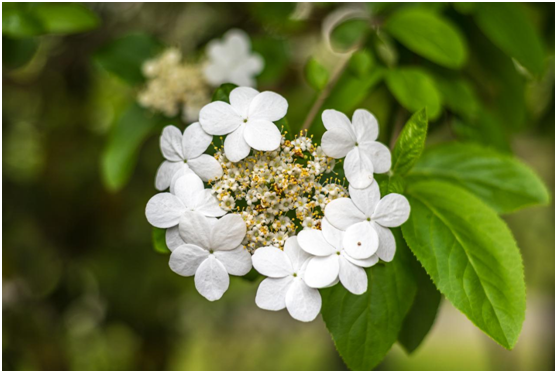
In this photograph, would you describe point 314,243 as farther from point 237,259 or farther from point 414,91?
point 414,91

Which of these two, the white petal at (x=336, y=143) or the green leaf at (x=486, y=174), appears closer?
the white petal at (x=336, y=143)

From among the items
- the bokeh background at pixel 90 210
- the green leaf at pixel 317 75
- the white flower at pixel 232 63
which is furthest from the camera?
the bokeh background at pixel 90 210

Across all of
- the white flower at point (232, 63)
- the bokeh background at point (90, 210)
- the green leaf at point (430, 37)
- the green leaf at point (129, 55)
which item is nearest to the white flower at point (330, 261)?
the green leaf at point (430, 37)

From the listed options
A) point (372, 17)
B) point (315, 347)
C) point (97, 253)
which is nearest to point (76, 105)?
point (97, 253)

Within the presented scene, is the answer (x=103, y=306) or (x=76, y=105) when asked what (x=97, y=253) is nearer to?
(x=103, y=306)

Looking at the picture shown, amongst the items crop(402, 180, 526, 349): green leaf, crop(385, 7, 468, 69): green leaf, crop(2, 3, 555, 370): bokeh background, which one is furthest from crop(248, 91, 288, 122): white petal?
crop(2, 3, 555, 370): bokeh background

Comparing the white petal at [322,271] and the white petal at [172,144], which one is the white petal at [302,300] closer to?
the white petal at [322,271]

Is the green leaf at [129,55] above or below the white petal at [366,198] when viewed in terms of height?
below

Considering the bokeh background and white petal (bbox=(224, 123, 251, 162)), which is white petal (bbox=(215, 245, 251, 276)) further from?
the bokeh background
